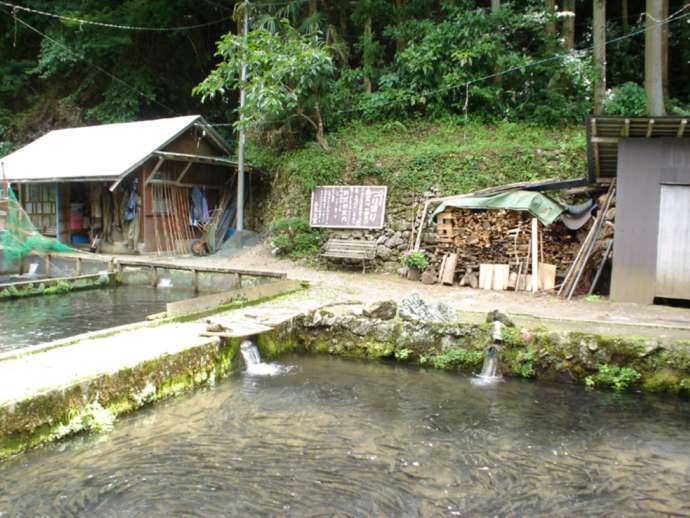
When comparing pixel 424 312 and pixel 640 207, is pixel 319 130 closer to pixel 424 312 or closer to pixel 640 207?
pixel 640 207

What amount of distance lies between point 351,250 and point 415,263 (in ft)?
6.60

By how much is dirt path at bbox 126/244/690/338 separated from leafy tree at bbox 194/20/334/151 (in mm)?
4687

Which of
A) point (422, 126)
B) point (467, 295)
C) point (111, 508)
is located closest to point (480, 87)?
point (422, 126)

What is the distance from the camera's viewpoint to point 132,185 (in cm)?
1756

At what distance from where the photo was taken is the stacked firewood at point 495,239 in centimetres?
1237

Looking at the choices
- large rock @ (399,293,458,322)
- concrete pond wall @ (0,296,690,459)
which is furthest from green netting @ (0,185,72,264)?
large rock @ (399,293,458,322)

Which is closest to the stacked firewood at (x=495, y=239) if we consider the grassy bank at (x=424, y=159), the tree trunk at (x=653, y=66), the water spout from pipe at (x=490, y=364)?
the grassy bank at (x=424, y=159)

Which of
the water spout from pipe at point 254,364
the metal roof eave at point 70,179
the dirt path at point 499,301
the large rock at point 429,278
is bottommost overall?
the water spout from pipe at point 254,364

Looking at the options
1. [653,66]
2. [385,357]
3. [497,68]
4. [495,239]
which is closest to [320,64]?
[497,68]

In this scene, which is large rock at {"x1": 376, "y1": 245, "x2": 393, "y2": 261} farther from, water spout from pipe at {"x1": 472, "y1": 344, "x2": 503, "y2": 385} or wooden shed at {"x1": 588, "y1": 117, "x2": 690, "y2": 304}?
water spout from pipe at {"x1": 472, "y1": 344, "x2": 503, "y2": 385}

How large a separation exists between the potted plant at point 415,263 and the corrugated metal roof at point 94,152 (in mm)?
8186

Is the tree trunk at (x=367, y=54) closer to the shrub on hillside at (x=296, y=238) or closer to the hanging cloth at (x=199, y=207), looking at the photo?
the shrub on hillside at (x=296, y=238)

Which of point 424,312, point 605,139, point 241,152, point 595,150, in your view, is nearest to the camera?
point 424,312

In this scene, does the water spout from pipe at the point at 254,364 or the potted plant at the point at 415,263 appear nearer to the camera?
the water spout from pipe at the point at 254,364
